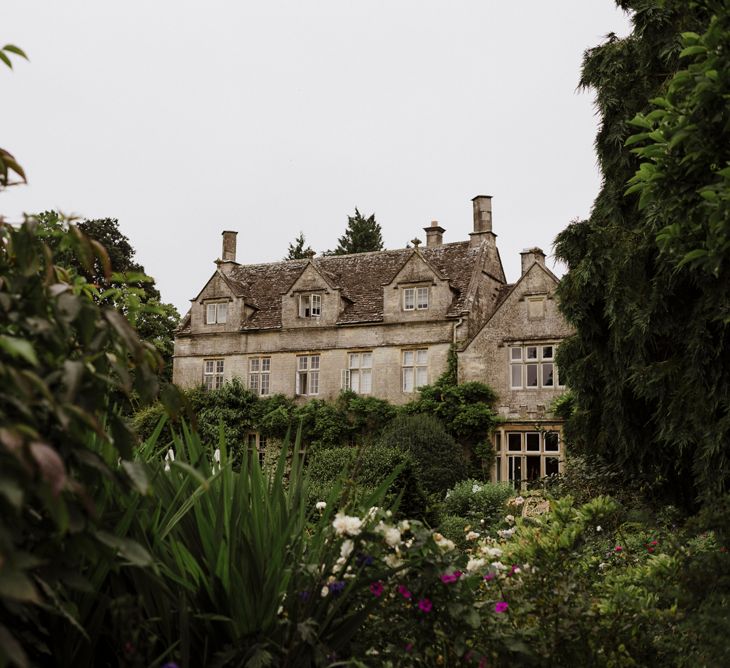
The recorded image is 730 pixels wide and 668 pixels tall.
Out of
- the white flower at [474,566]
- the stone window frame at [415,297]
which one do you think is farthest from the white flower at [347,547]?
the stone window frame at [415,297]

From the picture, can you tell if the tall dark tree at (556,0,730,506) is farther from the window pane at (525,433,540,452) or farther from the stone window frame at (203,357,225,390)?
the stone window frame at (203,357,225,390)

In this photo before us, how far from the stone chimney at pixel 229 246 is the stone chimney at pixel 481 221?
9.63 m

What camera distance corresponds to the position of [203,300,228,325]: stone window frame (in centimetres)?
2900

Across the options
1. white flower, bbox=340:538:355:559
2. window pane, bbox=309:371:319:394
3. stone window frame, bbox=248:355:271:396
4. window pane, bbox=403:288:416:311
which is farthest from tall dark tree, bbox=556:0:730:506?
stone window frame, bbox=248:355:271:396

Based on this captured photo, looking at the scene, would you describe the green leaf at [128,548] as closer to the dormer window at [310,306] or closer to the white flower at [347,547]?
the white flower at [347,547]

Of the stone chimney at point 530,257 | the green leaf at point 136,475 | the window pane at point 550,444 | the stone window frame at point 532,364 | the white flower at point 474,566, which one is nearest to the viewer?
the green leaf at point 136,475

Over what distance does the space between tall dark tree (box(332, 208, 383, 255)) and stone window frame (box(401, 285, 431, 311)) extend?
21.2 metres

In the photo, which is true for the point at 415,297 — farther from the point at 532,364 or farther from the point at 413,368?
the point at 532,364

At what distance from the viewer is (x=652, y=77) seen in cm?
1054

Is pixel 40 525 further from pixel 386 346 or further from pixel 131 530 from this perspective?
pixel 386 346

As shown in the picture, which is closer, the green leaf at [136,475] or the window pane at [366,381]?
the green leaf at [136,475]

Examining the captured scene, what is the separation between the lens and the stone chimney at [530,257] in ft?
82.7

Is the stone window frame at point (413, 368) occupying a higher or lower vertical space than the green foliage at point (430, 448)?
higher

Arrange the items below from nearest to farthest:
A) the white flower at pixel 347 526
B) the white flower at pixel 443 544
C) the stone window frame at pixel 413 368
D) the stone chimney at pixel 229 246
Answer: the white flower at pixel 347 526 < the white flower at pixel 443 544 < the stone window frame at pixel 413 368 < the stone chimney at pixel 229 246
